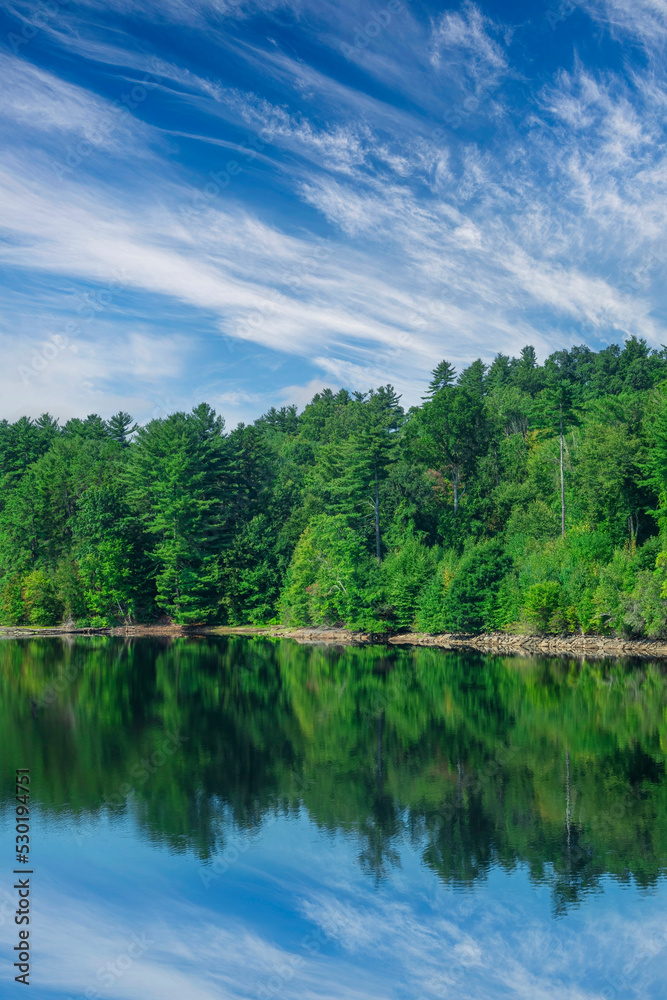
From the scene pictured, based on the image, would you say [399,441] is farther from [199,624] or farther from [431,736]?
[431,736]

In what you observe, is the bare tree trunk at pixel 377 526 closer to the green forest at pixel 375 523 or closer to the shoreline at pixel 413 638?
the green forest at pixel 375 523

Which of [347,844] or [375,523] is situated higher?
[375,523]

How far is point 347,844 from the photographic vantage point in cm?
1630

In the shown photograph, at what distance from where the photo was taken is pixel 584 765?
2130 cm

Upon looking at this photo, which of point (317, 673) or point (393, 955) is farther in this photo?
point (317, 673)

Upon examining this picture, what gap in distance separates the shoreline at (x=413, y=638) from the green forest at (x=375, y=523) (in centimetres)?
93

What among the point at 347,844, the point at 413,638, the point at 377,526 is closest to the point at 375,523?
the point at 377,526

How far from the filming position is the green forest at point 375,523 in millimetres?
54500

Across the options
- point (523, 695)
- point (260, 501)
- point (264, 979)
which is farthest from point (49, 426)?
point (264, 979)

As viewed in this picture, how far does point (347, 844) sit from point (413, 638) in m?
44.0

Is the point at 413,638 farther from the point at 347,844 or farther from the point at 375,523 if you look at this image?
the point at 347,844

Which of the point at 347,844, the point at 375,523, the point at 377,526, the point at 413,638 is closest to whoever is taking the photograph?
the point at 347,844

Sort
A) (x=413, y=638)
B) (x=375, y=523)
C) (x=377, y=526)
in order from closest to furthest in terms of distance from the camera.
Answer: (x=413, y=638) → (x=377, y=526) → (x=375, y=523)

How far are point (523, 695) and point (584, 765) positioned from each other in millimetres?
11196
